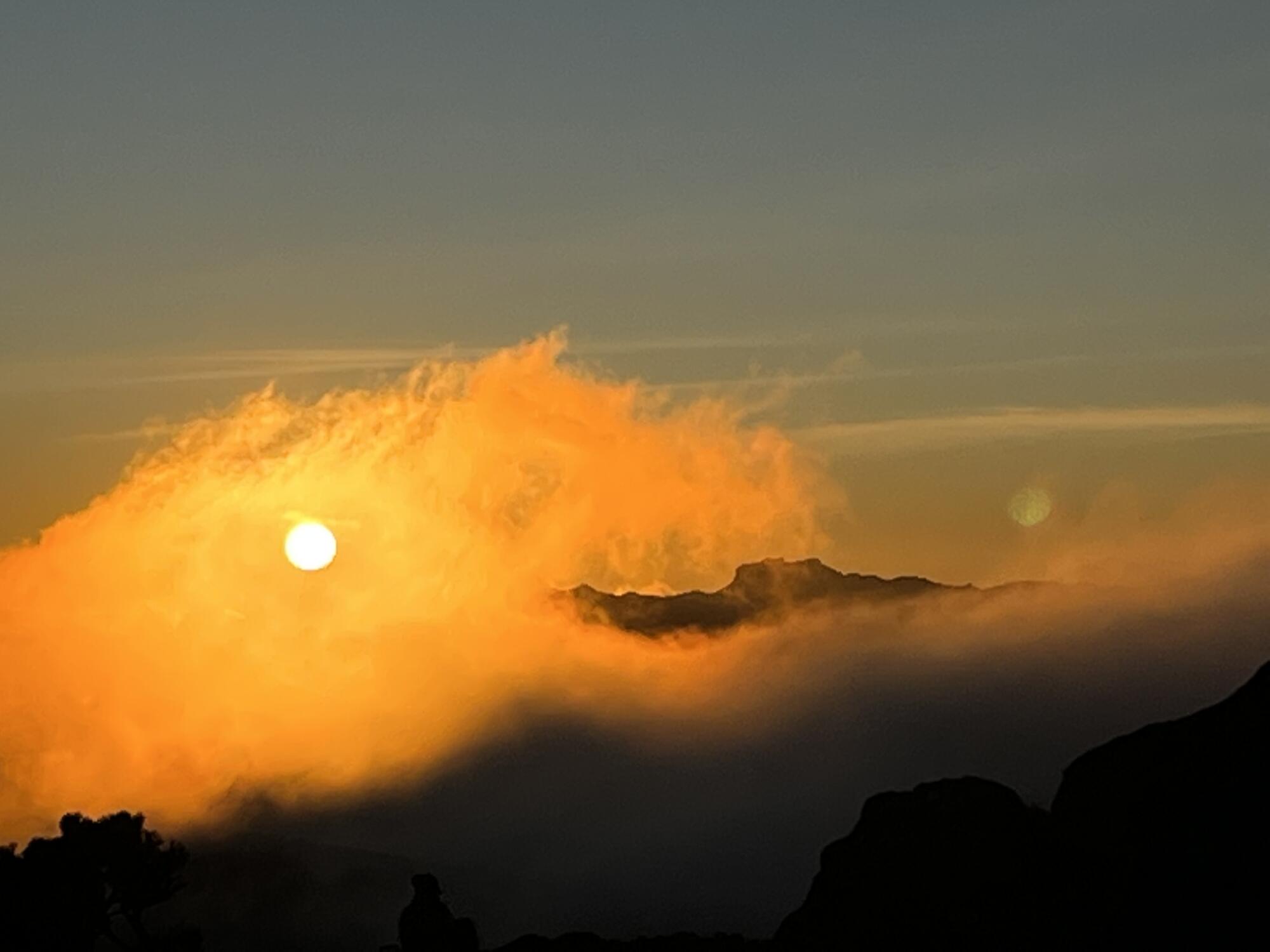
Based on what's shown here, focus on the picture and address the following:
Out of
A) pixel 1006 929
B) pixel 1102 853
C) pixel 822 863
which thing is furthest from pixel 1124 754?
pixel 822 863

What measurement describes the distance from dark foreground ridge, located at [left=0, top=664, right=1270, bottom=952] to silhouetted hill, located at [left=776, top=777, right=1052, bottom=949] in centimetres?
13

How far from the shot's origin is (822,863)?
131 meters

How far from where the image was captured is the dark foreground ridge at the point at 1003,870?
Result: 65.8m

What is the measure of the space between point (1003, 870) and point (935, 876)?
841 cm

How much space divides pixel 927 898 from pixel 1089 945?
41238 millimetres

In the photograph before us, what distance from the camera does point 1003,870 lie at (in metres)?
109

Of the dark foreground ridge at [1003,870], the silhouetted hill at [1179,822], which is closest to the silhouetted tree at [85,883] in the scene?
the dark foreground ridge at [1003,870]

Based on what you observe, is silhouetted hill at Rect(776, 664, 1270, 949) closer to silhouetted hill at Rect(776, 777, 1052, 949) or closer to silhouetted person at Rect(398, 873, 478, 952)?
silhouetted hill at Rect(776, 777, 1052, 949)

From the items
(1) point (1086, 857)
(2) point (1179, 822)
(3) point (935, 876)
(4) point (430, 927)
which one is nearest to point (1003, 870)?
(3) point (935, 876)

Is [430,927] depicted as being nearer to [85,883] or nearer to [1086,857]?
[85,883]

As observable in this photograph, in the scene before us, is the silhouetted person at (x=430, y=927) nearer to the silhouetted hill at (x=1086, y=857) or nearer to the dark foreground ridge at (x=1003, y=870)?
the dark foreground ridge at (x=1003, y=870)

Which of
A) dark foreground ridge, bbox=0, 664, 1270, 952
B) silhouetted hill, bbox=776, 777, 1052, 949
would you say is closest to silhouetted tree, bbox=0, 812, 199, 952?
dark foreground ridge, bbox=0, 664, 1270, 952

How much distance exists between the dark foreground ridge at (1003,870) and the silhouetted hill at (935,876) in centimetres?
13

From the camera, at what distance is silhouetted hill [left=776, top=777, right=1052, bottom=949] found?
343 ft
